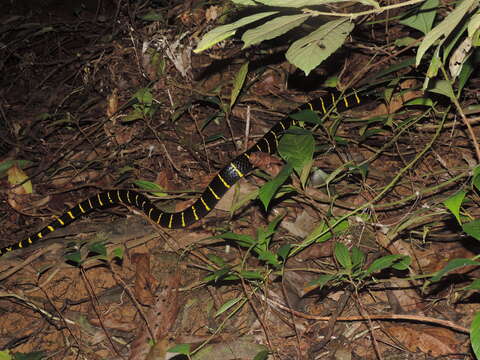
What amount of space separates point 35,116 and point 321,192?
4.49 m

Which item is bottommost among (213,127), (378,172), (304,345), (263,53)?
(304,345)

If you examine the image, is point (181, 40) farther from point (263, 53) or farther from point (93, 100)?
point (93, 100)

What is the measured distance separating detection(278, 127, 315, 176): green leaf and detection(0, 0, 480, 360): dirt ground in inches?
8.5

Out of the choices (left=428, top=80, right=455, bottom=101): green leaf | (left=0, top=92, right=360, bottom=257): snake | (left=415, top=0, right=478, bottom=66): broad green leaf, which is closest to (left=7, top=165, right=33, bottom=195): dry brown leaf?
(left=0, top=92, right=360, bottom=257): snake

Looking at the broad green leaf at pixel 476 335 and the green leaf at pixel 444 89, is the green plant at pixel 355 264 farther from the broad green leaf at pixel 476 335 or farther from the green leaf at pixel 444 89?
the green leaf at pixel 444 89

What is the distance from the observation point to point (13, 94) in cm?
718

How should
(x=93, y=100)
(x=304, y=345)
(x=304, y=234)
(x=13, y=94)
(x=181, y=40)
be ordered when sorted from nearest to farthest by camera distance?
(x=304, y=345) → (x=304, y=234) → (x=181, y=40) → (x=93, y=100) → (x=13, y=94)

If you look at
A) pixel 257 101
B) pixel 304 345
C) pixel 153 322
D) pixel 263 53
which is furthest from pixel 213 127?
pixel 304 345

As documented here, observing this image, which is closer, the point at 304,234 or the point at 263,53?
the point at 304,234

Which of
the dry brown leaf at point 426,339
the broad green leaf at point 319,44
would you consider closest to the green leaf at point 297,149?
the dry brown leaf at point 426,339

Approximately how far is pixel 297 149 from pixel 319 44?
1.85 m

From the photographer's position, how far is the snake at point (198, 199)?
13.9 ft

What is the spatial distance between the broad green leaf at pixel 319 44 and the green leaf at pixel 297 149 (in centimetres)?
168

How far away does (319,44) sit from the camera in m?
1.21
